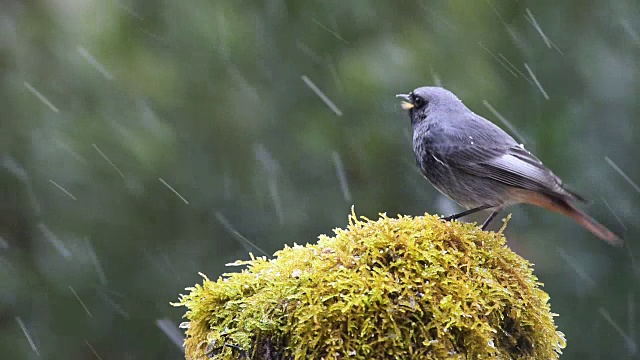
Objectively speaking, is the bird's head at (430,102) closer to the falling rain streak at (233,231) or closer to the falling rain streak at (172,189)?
the falling rain streak at (233,231)

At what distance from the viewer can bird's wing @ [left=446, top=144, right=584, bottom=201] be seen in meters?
4.28

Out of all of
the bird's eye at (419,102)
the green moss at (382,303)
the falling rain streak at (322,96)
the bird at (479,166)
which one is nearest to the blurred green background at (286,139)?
the falling rain streak at (322,96)

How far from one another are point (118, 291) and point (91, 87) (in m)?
1.65

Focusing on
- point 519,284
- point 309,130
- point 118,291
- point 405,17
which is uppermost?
point 405,17

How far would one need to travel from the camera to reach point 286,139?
591 cm

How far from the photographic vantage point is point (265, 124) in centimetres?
589

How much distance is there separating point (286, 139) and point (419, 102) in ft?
5.05

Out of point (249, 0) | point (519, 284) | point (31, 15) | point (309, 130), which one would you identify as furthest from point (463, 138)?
point (31, 15)

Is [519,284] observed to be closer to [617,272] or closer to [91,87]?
[617,272]

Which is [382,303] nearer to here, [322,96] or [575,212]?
[575,212]

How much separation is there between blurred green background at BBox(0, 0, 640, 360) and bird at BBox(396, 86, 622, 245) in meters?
1.37

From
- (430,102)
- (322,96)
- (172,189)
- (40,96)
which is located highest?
(40,96)

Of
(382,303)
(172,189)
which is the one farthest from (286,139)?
(382,303)

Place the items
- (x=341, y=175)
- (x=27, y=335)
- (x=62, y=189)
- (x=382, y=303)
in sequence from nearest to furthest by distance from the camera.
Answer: (x=382, y=303) < (x=341, y=175) < (x=62, y=189) < (x=27, y=335)
